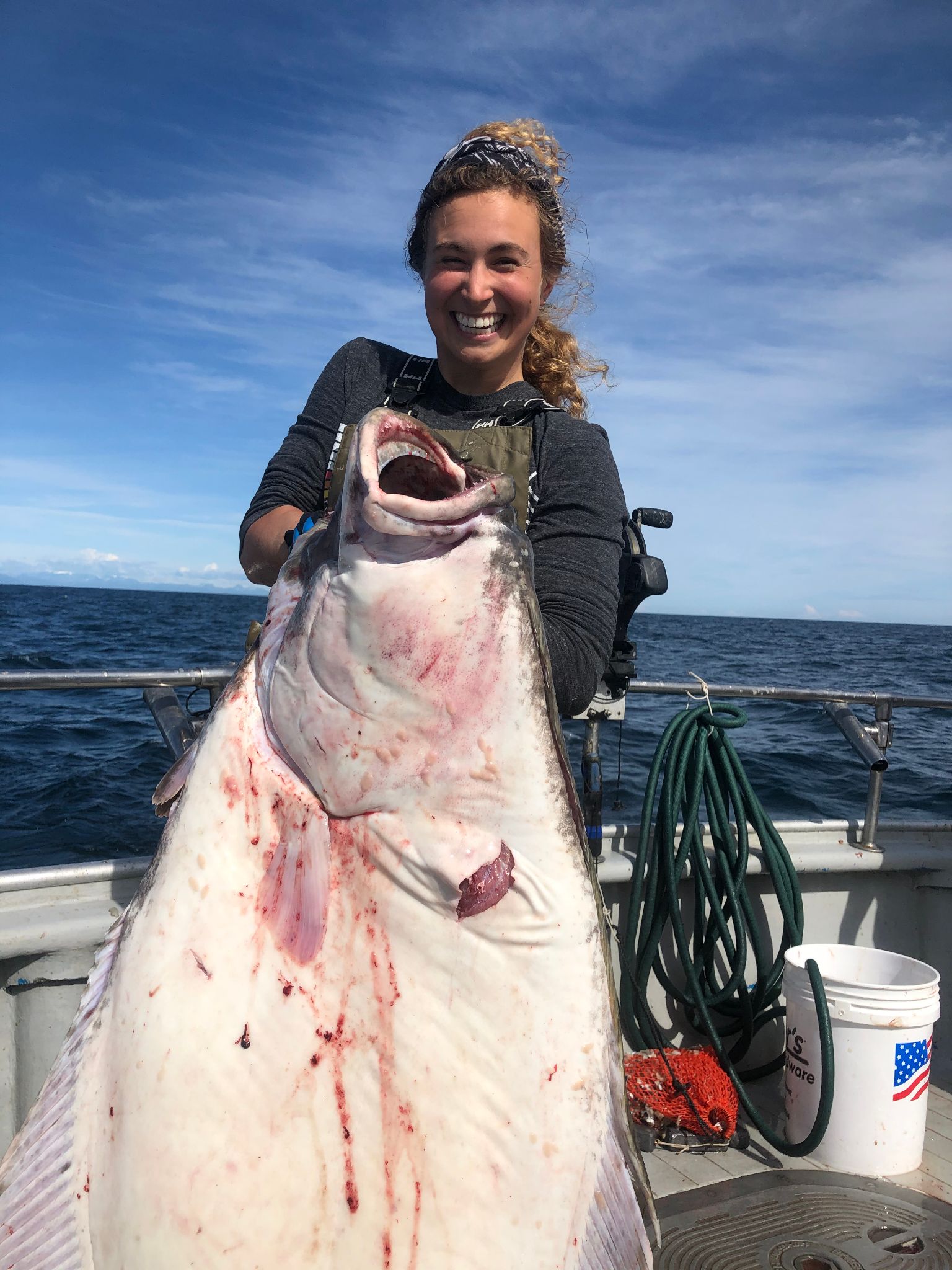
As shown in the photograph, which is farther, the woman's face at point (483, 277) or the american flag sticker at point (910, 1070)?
the american flag sticker at point (910, 1070)

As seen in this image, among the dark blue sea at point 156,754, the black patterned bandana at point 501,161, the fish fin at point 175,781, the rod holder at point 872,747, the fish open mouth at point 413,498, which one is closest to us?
the fish open mouth at point 413,498

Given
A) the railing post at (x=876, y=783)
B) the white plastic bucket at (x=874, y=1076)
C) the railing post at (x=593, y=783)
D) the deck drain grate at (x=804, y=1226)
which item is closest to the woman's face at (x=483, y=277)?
the railing post at (x=593, y=783)

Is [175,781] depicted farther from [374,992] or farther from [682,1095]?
[682,1095]

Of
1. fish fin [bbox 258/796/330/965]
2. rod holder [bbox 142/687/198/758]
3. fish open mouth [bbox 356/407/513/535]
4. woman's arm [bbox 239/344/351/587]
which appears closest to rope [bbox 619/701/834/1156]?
rod holder [bbox 142/687/198/758]

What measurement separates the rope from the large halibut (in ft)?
6.40

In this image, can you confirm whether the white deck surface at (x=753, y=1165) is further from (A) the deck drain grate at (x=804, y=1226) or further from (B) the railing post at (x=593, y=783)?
(B) the railing post at (x=593, y=783)

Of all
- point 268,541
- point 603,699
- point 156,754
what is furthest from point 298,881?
point 156,754

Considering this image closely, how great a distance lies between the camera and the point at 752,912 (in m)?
3.11

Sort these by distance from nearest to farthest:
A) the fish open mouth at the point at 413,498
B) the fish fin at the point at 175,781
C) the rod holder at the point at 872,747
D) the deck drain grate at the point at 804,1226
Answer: the fish open mouth at the point at 413,498 < the fish fin at the point at 175,781 < the deck drain grate at the point at 804,1226 < the rod holder at the point at 872,747

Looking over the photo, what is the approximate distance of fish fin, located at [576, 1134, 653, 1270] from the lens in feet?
2.85

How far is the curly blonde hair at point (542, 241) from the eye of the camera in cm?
165

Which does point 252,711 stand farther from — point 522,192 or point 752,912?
point 752,912

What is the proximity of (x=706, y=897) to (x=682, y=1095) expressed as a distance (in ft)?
2.04

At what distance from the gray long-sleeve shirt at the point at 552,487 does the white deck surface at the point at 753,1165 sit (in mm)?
1637
